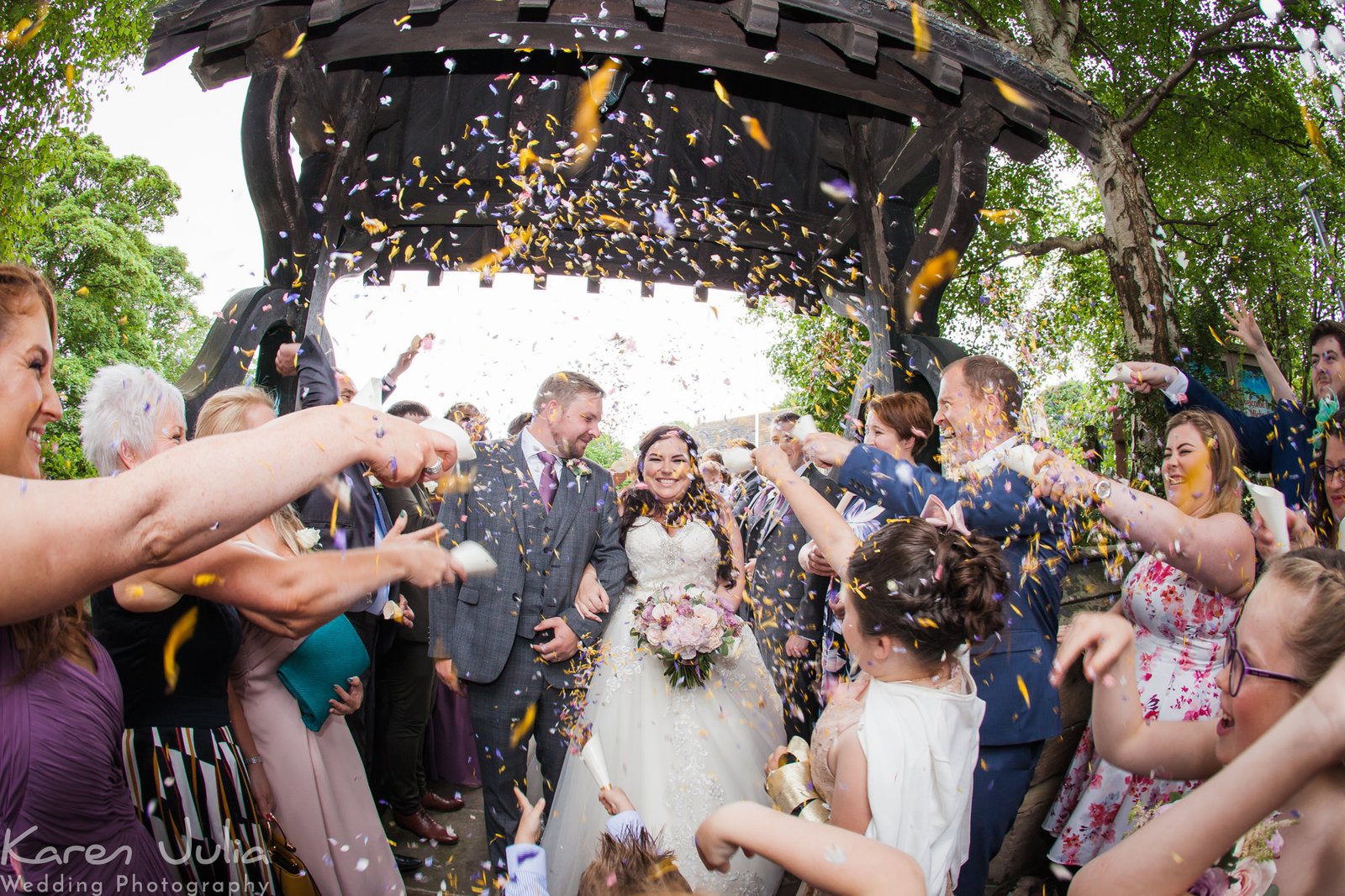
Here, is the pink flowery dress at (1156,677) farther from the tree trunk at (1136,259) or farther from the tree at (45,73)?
the tree at (45,73)

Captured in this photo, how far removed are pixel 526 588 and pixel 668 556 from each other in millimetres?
889

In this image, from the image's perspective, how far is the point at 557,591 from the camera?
155 inches

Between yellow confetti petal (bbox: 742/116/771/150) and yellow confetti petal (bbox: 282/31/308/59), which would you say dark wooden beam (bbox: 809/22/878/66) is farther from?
yellow confetti petal (bbox: 282/31/308/59)

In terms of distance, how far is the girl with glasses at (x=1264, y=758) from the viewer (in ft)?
3.74

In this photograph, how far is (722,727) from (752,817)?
7.61ft

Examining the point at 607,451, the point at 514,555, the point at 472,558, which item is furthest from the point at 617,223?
the point at 472,558

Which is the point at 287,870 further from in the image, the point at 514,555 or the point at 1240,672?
the point at 1240,672

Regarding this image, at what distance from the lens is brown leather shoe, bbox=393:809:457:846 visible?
163 inches

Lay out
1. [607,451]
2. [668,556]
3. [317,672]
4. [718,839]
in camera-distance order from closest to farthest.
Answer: [718,839]
[317,672]
[668,556]
[607,451]

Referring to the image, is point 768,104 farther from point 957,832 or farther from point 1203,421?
point 957,832

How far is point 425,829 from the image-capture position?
13.7 feet

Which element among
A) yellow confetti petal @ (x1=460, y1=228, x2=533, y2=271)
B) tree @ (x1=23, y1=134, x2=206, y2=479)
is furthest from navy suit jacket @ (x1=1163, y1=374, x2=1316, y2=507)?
tree @ (x1=23, y1=134, x2=206, y2=479)

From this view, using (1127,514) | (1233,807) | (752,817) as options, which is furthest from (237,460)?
(1127,514)

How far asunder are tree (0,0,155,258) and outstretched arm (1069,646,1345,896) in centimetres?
1718
